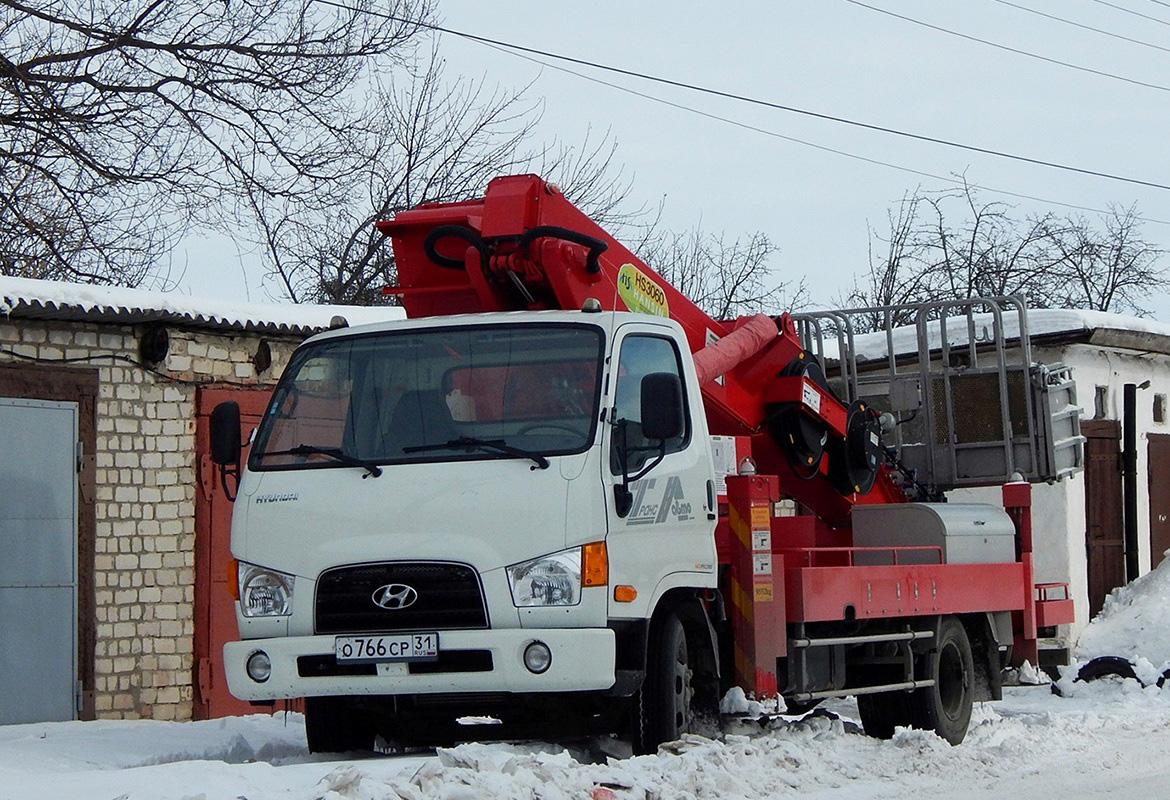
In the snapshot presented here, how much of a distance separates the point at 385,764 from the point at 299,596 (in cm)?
90

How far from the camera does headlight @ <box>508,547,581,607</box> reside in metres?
7.02

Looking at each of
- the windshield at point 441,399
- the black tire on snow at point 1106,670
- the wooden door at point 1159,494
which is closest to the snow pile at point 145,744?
the windshield at point 441,399

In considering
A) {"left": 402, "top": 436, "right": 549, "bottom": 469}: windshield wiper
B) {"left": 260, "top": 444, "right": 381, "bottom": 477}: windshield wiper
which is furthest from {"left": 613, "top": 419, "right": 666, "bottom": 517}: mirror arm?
{"left": 260, "top": 444, "right": 381, "bottom": 477}: windshield wiper

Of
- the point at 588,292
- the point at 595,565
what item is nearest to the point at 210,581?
the point at 588,292

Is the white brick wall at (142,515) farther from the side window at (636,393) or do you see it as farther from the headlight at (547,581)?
the headlight at (547,581)

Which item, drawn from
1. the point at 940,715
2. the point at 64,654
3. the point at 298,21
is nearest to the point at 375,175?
the point at 298,21

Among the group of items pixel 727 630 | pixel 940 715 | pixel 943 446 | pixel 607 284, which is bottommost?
pixel 940 715

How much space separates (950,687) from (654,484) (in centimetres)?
390

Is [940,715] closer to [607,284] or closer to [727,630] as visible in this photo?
[727,630]

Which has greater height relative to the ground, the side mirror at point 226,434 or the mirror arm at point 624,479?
the side mirror at point 226,434

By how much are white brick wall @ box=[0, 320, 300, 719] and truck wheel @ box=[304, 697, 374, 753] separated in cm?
487

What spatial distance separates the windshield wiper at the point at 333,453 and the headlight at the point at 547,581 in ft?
2.78

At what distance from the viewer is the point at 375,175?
26.7m

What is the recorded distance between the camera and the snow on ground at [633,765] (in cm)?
624
